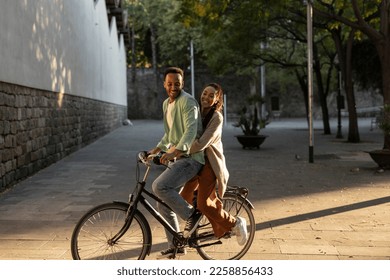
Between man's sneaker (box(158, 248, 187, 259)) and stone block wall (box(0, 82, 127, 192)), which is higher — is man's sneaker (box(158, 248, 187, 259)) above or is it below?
below

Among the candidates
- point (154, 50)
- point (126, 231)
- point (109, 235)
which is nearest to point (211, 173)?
point (126, 231)

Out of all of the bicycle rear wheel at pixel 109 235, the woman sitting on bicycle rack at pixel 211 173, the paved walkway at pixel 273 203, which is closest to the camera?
A: the bicycle rear wheel at pixel 109 235

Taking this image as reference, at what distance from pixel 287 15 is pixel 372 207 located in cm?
1401

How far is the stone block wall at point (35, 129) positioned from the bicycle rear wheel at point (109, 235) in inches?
198

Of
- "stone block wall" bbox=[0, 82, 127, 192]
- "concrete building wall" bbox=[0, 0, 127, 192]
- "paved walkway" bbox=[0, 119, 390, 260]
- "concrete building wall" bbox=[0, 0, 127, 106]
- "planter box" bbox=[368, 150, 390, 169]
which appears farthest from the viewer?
"planter box" bbox=[368, 150, 390, 169]

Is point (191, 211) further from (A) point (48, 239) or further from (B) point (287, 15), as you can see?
(B) point (287, 15)

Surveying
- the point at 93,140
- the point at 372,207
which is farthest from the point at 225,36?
the point at 372,207

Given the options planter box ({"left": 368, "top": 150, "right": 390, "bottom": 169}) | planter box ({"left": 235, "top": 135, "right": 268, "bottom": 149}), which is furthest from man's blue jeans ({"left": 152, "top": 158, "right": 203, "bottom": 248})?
planter box ({"left": 235, "top": 135, "right": 268, "bottom": 149})

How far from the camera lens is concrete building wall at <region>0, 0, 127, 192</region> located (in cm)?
929

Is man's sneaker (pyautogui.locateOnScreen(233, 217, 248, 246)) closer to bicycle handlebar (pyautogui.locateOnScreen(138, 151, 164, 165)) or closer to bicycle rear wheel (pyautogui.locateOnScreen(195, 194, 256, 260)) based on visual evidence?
bicycle rear wheel (pyautogui.locateOnScreen(195, 194, 256, 260))

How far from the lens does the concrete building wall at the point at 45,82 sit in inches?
366

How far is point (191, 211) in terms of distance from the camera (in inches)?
172

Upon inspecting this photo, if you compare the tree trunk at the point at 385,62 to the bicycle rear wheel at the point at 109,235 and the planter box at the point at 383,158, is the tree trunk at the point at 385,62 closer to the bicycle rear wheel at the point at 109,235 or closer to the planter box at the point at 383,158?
the planter box at the point at 383,158

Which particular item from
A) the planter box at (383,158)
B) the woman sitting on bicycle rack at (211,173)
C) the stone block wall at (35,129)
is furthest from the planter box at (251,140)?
the woman sitting on bicycle rack at (211,173)
